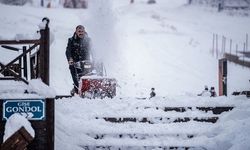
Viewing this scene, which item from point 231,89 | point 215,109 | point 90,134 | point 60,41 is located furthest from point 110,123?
point 60,41

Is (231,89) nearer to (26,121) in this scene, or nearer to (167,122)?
(167,122)

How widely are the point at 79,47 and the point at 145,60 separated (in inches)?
555

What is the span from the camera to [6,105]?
636 cm

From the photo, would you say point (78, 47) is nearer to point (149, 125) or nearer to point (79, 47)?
point (79, 47)

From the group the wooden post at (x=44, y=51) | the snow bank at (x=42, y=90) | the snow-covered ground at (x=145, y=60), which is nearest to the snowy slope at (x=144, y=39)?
the snow-covered ground at (x=145, y=60)

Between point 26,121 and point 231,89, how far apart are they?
1414 centimetres

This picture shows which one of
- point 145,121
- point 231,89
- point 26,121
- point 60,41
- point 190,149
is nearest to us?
point 26,121

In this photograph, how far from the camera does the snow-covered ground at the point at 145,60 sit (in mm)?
7531

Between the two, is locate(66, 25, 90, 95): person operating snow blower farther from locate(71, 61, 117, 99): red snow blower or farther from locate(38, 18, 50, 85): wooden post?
locate(38, 18, 50, 85): wooden post

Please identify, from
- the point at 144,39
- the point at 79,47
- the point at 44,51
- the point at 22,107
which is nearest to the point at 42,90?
the point at 22,107

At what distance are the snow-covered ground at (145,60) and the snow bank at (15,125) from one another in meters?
0.43

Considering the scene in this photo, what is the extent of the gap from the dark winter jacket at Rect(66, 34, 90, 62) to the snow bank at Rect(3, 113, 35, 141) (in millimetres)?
4786

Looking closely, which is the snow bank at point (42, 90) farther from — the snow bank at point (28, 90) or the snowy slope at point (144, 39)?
the snowy slope at point (144, 39)

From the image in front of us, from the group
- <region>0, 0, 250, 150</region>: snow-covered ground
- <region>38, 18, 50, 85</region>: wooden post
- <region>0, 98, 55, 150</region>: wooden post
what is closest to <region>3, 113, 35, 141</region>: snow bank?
<region>0, 98, 55, 150</region>: wooden post
